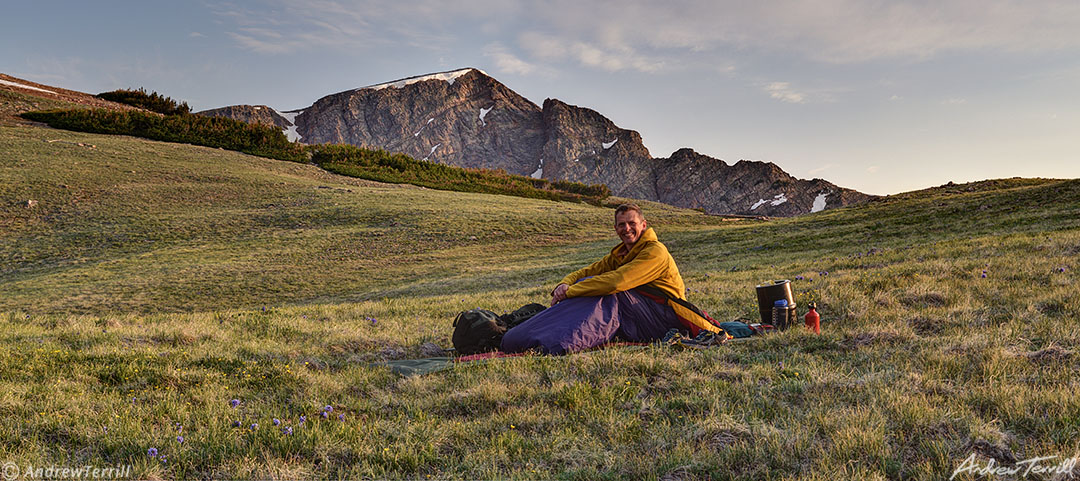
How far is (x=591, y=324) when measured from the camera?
257 inches

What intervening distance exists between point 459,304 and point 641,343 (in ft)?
20.3

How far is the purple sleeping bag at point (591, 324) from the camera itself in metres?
6.39

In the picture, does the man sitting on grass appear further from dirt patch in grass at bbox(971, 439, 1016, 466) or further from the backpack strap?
dirt patch in grass at bbox(971, 439, 1016, 466)

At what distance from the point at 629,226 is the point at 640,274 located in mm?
743

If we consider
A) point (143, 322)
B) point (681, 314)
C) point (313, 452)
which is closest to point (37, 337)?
point (143, 322)

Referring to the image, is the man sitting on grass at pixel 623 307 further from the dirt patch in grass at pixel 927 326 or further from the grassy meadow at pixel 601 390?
the dirt patch in grass at pixel 927 326

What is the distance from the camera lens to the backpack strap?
678 centimetres

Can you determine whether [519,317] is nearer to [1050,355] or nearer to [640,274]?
[640,274]

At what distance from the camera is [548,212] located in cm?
4338

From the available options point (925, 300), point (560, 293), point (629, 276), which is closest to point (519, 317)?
point (560, 293)

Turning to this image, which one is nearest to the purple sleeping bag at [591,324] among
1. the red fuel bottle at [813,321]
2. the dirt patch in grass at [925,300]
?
the red fuel bottle at [813,321]

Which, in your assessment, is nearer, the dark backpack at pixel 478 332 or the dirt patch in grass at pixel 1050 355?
the dirt patch in grass at pixel 1050 355

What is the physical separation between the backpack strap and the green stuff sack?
2.03 meters

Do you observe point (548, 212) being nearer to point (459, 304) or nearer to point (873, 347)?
point (459, 304)
